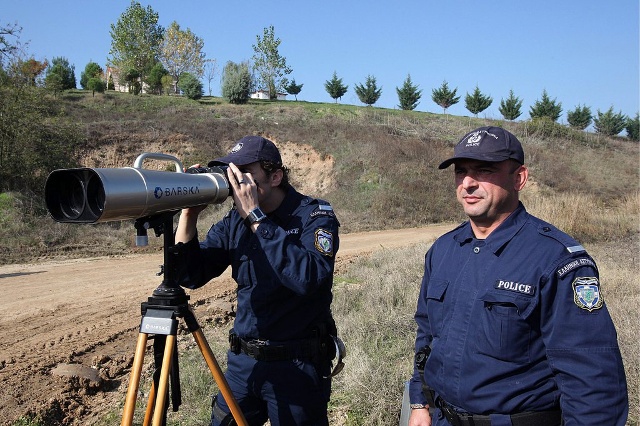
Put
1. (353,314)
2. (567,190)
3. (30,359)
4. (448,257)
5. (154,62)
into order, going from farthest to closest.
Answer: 1. (154,62)
2. (567,190)
3. (353,314)
4. (30,359)
5. (448,257)

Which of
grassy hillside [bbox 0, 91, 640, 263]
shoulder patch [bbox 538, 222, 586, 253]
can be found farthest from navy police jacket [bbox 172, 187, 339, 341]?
grassy hillside [bbox 0, 91, 640, 263]

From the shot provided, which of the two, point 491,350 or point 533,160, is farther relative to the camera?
point 533,160

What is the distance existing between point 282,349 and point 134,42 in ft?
156

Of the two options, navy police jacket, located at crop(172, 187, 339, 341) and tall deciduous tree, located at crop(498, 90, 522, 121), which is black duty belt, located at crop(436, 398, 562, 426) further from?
tall deciduous tree, located at crop(498, 90, 522, 121)

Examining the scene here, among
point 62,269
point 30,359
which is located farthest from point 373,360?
point 62,269

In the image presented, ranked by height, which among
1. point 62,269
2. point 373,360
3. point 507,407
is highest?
point 507,407

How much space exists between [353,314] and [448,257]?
155 inches

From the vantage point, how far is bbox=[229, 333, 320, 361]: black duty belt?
246 centimetres

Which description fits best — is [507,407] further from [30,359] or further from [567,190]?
[567,190]

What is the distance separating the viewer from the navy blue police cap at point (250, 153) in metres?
2.46

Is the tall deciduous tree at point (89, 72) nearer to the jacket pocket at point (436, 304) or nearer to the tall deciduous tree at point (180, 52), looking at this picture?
the tall deciduous tree at point (180, 52)

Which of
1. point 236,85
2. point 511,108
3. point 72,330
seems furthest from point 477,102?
point 72,330

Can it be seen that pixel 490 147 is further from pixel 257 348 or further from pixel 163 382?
pixel 163 382

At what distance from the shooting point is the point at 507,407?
70.3 inches
